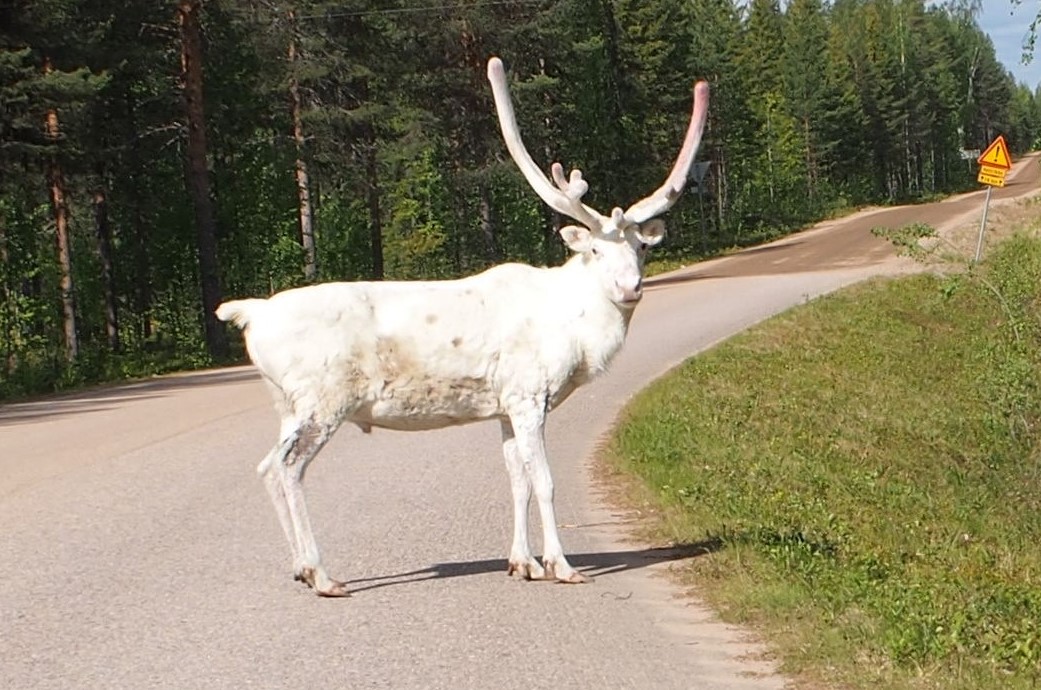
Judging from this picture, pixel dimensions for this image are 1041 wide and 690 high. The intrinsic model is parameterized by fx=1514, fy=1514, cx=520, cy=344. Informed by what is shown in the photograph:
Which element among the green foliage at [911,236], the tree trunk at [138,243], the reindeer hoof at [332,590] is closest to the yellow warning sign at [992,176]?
the green foliage at [911,236]

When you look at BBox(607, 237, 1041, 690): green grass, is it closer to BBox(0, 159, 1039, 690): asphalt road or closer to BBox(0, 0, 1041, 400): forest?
BBox(0, 159, 1039, 690): asphalt road

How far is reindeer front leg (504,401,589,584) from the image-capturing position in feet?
28.0

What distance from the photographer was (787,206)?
282 ft

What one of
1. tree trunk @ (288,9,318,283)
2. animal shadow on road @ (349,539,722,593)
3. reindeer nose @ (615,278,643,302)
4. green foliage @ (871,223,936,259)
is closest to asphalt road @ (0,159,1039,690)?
animal shadow on road @ (349,539,722,593)

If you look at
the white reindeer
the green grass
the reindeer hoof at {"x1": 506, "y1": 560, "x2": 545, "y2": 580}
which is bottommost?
the green grass

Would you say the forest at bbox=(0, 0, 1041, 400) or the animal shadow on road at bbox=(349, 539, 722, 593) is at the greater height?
the forest at bbox=(0, 0, 1041, 400)

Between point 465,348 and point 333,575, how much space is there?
60.3 inches

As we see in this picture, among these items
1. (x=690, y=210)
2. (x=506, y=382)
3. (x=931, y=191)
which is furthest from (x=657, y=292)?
(x=931, y=191)

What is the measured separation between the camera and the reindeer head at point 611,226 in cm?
883

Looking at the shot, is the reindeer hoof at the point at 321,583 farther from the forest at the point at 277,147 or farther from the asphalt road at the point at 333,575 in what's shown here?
the forest at the point at 277,147

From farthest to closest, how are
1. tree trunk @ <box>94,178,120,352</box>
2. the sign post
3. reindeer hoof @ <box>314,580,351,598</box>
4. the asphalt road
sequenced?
1. tree trunk @ <box>94,178,120,352</box>
2. the sign post
3. reindeer hoof @ <box>314,580,351,598</box>
4. the asphalt road

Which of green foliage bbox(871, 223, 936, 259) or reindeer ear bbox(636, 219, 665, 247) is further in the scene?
green foliage bbox(871, 223, 936, 259)

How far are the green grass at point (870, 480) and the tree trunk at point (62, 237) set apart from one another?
1486 centimetres

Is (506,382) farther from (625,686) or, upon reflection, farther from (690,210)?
(690,210)
